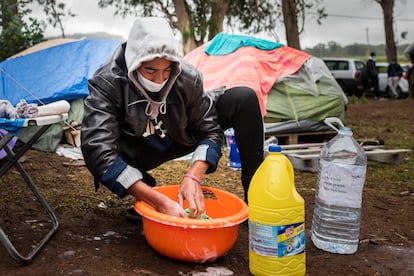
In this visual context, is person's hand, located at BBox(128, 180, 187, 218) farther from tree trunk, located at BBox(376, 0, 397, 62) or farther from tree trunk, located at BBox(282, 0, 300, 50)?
tree trunk, located at BBox(376, 0, 397, 62)

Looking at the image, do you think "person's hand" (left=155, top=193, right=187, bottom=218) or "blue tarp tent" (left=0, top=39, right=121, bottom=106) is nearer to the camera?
"person's hand" (left=155, top=193, right=187, bottom=218)

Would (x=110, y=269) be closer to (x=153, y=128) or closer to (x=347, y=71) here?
(x=153, y=128)

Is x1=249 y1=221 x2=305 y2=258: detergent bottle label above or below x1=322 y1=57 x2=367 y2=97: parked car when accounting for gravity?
above

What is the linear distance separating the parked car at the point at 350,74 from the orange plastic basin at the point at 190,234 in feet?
45.6

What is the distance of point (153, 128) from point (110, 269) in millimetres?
659

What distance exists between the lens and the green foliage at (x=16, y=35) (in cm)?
726

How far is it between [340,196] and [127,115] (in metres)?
1.02

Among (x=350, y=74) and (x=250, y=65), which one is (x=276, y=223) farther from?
(x=350, y=74)

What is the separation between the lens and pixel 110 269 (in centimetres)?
183

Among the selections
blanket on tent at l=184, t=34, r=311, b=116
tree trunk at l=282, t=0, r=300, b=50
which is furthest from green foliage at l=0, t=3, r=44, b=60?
tree trunk at l=282, t=0, r=300, b=50

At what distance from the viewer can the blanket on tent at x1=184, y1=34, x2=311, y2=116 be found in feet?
17.1

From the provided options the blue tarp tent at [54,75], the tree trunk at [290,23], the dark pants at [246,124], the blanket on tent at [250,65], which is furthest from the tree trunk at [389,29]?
the dark pants at [246,124]

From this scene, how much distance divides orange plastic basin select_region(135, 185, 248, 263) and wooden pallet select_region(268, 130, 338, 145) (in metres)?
3.33

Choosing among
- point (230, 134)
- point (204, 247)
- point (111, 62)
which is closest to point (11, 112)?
point (111, 62)
